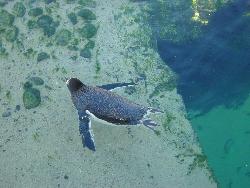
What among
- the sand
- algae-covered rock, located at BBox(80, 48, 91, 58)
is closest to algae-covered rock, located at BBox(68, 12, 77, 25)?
the sand

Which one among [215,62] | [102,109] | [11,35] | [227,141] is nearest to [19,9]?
[11,35]

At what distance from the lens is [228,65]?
655 centimetres

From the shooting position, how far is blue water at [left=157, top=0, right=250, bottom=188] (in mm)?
6082

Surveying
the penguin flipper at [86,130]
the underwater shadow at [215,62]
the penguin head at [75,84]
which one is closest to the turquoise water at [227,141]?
the underwater shadow at [215,62]

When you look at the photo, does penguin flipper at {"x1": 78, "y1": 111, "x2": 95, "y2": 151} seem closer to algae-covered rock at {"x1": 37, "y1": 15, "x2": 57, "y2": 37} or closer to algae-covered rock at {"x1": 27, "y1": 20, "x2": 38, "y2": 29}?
algae-covered rock at {"x1": 37, "y1": 15, "x2": 57, "y2": 37}

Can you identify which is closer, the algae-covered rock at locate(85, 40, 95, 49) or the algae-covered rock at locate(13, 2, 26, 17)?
the algae-covered rock at locate(85, 40, 95, 49)

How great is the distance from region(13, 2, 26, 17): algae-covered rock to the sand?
0.21 metres

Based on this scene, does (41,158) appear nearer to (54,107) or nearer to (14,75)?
(54,107)

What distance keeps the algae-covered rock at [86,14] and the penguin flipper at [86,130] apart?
2.02m

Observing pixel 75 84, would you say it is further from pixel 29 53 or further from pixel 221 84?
pixel 221 84

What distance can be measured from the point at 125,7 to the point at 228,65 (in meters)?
1.95

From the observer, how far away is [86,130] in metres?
5.50

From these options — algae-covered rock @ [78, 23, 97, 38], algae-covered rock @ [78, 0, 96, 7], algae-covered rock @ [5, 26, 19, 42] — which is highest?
algae-covered rock @ [78, 0, 96, 7]

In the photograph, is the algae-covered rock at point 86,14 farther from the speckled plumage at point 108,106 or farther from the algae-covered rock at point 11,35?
the speckled plumage at point 108,106
